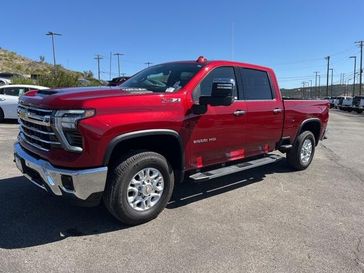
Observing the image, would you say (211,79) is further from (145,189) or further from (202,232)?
(202,232)

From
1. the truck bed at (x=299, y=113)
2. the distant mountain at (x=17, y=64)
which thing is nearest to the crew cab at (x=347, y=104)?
the truck bed at (x=299, y=113)

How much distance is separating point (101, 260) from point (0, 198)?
2.41 metres

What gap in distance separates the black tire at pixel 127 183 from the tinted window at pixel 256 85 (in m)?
2.12

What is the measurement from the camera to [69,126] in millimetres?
4305

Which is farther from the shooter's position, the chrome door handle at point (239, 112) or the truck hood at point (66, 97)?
the chrome door handle at point (239, 112)

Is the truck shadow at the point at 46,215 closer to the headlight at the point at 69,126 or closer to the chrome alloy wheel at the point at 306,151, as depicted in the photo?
the headlight at the point at 69,126

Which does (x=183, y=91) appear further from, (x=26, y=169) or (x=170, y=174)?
(x=26, y=169)

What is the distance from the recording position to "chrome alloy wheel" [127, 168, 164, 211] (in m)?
4.83

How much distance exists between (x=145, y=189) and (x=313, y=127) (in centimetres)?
490

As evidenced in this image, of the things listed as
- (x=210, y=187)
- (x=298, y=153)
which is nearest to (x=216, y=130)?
(x=210, y=187)

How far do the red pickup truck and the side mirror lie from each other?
0.01 meters

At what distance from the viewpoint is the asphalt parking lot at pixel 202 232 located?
4.02m

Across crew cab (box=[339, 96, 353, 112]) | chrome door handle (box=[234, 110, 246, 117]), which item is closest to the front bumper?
chrome door handle (box=[234, 110, 246, 117])

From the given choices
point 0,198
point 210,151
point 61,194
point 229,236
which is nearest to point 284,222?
point 229,236
